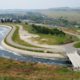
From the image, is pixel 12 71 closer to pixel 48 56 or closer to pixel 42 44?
pixel 48 56

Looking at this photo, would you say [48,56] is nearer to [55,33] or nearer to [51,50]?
[51,50]

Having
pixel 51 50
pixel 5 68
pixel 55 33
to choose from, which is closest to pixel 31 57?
pixel 51 50

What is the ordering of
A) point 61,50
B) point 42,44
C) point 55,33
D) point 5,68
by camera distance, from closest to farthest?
point 5,68 → point 61,50 → point 42,44 → point 55,33

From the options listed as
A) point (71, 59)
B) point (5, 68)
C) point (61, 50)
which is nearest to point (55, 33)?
point (61, 50)

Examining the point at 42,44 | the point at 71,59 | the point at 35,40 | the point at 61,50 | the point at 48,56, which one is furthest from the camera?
the point at 35,40

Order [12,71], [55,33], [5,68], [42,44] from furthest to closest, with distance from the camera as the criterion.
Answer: [55,33], [42,44], [5,68], [12,71]

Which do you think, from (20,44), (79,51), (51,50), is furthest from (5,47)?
(79,51)

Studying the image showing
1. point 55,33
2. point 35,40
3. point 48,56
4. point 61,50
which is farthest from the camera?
point 55,33

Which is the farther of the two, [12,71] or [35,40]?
[35,40]

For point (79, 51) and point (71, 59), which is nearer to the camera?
point (71, 59)
